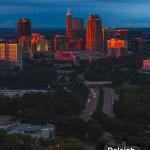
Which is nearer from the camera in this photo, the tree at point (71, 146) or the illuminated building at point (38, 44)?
the tree at point (71, 146)

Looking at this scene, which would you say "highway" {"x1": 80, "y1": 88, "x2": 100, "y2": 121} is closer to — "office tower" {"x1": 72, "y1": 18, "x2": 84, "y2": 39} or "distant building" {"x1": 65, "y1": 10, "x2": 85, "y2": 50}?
"distant building" {"x1": 65, "y1": 10, "x2": 85, "y2": 50}

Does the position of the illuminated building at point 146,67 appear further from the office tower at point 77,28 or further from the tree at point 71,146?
the tree at point 71,146

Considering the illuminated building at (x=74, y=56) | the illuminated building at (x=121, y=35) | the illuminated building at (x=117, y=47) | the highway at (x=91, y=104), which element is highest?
the illuminated building at (x=121, y=35)

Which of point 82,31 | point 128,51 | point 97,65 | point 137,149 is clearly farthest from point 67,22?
point 137,149

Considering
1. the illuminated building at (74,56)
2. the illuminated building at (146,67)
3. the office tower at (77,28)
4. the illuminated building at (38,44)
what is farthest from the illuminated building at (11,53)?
the office tower at (77,28)

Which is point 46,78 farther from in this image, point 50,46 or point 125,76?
point 50,46

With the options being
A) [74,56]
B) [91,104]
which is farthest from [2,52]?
[91,104]

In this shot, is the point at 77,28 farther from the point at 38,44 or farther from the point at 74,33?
the point at 38,44
